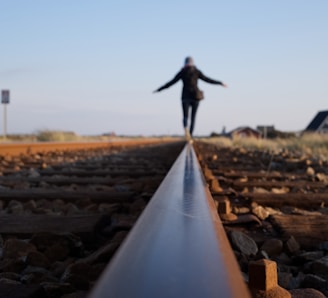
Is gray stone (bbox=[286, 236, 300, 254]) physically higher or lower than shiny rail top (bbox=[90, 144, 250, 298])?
lower

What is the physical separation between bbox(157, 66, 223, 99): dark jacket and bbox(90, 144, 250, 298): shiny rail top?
9361mm

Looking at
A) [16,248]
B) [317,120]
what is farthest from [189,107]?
[317,120]

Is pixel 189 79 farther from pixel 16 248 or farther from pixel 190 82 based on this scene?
pixel 16 248

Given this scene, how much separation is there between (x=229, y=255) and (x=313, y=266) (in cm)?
91

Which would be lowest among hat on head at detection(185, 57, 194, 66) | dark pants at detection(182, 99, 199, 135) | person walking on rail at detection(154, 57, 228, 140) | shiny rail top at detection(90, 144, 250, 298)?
shiny rail top at detection(90, 144, 250, 298)

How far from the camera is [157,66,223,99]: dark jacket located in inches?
429

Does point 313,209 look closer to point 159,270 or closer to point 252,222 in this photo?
point 252,222

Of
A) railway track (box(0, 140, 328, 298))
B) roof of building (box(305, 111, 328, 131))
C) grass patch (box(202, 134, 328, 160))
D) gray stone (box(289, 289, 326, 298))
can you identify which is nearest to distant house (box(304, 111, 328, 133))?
roof of building (box(305, 111, 328, 131))

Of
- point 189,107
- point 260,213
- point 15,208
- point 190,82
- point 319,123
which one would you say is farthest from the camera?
point 319,123

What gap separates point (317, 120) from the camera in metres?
52.4

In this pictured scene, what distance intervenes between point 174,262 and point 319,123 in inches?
2034

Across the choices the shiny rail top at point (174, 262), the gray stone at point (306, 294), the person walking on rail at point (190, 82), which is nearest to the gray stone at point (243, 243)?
the shiny rail top at point (174, 262)

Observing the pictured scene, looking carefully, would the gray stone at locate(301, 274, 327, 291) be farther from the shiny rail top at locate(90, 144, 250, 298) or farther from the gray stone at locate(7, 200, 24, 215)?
the gray stone at locate(7, 200, 24, 215)

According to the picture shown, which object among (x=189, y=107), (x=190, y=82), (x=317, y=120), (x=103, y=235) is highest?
(x=317, y=120)
